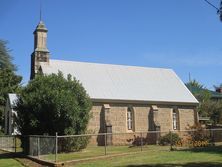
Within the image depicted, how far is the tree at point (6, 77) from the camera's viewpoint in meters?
57.1

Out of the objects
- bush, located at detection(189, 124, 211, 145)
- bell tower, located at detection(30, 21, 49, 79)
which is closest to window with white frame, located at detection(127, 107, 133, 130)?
bell tower, located at detection(30, 21, 49, 79)

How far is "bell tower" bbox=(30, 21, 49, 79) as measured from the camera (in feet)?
136

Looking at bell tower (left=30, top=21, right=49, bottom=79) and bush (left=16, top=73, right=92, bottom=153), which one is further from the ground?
bell tower (left=30, top=21, right=49, bottom=79)

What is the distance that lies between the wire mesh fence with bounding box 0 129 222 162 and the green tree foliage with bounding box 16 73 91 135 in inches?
39.3

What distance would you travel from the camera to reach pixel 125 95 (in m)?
40.0

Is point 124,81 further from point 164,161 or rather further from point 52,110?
point 164,161

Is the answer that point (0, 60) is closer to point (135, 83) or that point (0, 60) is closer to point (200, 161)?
point (135, 83)

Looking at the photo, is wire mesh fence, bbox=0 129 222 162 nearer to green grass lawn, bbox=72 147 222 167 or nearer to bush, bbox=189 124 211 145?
bush, bbox=189 124 211 145

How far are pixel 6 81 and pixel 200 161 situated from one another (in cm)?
4401

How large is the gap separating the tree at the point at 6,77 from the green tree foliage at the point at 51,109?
2467 centimetres

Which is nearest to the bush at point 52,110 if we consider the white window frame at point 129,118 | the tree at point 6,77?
the white window frame at point 129,118

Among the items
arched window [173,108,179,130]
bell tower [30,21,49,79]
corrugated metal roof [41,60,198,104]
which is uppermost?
bell tower [30,21,49,79]

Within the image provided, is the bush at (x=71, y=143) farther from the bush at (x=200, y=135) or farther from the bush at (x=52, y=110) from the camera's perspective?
the bush at (x=200, y=135)

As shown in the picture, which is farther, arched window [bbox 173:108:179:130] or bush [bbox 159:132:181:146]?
arched window [bbox 173:108:179:130]
